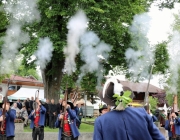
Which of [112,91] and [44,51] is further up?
[44,51]

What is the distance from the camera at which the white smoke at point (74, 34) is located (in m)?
17.9

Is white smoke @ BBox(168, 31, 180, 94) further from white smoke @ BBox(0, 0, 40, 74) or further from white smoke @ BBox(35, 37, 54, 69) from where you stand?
white smoke @ BBox(0, 0, 40, 74)

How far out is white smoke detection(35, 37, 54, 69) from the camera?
18.4m

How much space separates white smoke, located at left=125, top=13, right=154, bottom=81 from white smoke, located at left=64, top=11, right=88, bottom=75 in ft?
10.9

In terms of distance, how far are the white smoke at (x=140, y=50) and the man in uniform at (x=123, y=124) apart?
15941mm

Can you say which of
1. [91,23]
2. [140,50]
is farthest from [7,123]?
[140,50]

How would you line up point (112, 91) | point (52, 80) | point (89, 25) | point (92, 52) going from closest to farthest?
1. point (112, 91)
2. point (89, 25)
3. point (92, 52)
4. point (52, 80)

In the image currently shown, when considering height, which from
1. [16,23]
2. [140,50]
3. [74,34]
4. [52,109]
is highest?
[16,23]

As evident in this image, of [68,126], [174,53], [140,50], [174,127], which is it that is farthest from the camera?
[174,53]

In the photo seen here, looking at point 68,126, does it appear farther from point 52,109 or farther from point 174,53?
point 174,53

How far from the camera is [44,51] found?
746 inches

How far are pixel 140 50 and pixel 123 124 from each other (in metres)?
16.3

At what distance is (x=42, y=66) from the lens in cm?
2006

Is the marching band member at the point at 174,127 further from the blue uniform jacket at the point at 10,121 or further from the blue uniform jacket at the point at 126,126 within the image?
the blue uniform jacket at the point at 126,126
